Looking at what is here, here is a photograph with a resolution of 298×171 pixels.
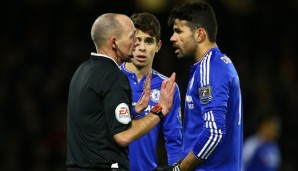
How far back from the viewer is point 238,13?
13.6 meters

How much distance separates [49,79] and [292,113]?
13.7ft

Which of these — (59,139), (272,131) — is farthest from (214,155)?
(59,139)

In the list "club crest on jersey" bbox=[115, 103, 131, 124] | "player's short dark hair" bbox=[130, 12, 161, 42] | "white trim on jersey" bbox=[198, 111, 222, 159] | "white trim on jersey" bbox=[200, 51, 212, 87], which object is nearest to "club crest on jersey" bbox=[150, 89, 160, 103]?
"player's short dark hair" bbox=[130, 12, 161, 42]

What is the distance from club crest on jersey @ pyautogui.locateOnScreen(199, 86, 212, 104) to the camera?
190 inches

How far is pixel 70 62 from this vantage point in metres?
10.9

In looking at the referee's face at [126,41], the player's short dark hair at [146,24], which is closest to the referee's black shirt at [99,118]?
the referee's face at [126,41]

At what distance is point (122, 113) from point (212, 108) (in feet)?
2.25

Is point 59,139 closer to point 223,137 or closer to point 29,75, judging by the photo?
point 29,75

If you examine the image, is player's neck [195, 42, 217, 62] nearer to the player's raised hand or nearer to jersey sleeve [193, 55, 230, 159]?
jersey sleeve [193, 55, 230, 159]

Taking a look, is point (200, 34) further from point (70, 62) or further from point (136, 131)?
point (70, 62)

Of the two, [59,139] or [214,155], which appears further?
[59,139]

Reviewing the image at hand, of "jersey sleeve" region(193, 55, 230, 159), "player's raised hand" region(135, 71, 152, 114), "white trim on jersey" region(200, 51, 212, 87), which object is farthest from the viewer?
"player's raised hand" region(135, 71, 152, 114)

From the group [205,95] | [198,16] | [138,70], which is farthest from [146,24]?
[205,95]

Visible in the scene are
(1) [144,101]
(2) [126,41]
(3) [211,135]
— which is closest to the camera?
(3) [211,135]
